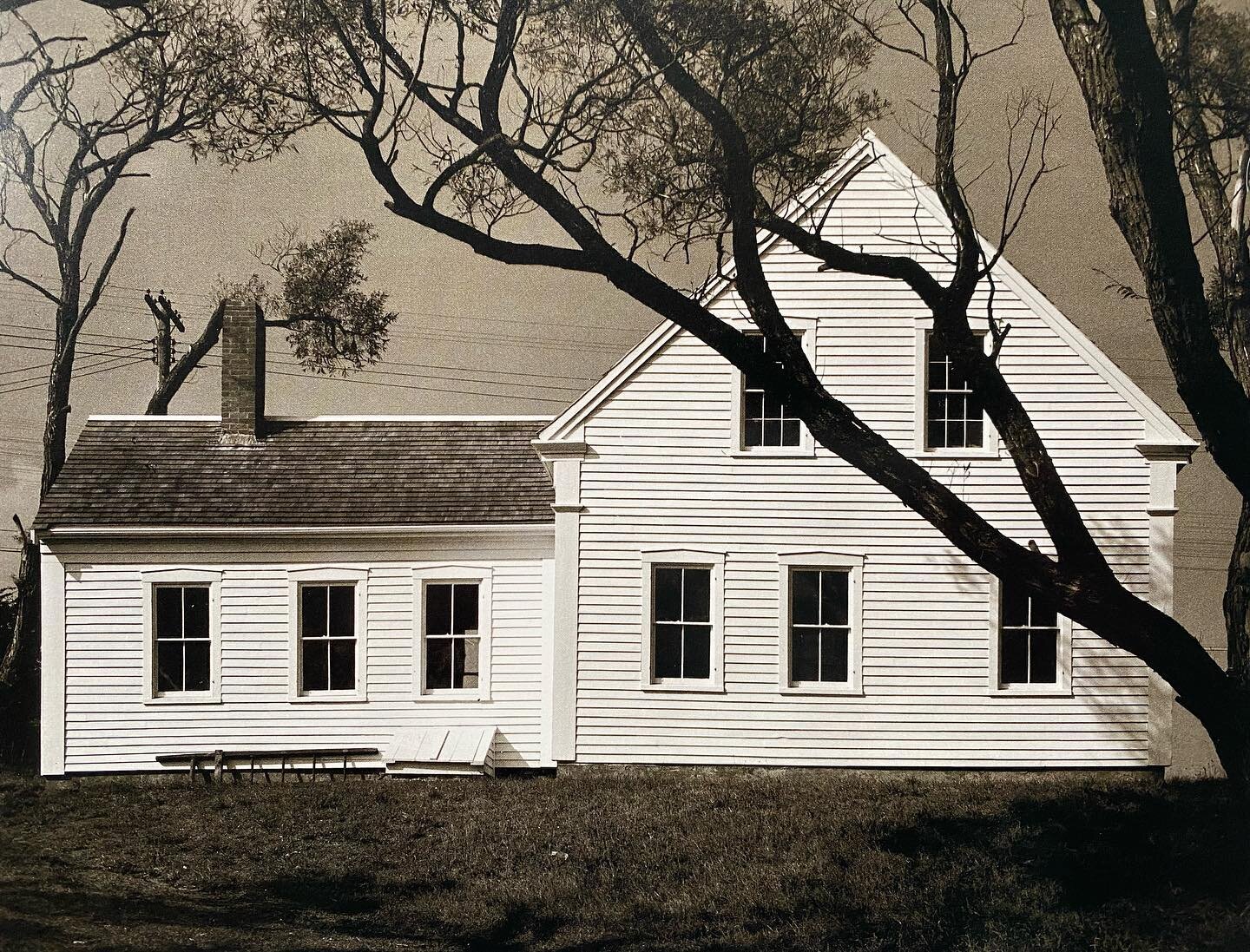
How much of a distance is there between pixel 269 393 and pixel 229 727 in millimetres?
3138

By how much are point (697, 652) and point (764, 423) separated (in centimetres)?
221

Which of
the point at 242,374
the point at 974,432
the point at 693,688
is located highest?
the point at 242,374

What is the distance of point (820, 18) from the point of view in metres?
6.57

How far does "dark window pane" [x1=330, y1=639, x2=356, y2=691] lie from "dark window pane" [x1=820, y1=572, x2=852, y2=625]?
444 cm

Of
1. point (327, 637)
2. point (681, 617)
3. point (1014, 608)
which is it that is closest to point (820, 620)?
point (681, 617)

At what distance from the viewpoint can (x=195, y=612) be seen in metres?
9.88

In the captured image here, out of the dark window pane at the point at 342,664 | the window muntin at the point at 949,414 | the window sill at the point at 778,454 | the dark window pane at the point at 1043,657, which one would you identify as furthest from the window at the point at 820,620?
the dark window pane at the point at 342,664

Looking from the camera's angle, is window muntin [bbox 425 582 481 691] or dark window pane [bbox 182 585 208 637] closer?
dark window pane [bbox 182 585 208 637]

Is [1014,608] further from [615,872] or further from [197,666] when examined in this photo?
[197,666]

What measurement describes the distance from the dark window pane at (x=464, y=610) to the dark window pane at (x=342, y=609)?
96 cm

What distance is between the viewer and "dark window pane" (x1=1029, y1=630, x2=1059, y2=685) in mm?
9453

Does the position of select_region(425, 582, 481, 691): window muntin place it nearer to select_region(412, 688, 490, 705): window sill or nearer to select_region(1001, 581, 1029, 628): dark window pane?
select_region(412, 688, 490, 705): window sill

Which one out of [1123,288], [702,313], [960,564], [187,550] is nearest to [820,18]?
[702,313]

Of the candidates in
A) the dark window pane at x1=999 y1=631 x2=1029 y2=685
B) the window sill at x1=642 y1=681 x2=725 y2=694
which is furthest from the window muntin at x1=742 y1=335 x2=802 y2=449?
the dark window pane at x1=999 y1=631 x2=1029 y2=685
